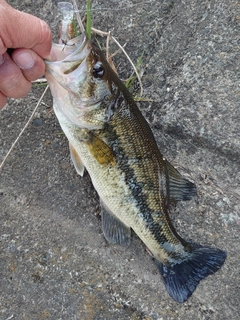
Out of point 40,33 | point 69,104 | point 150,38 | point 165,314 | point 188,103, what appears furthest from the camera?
point 150,38

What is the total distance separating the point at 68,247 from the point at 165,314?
0.78 meters

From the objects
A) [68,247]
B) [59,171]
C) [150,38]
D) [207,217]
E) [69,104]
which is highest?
[150,38]

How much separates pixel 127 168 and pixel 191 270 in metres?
0.77

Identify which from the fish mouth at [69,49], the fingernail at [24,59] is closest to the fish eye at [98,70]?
the fish mouth at [69,49]

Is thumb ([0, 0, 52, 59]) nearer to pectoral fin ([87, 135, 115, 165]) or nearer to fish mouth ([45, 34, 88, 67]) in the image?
fish mouth ([45, 34, 88, 67])

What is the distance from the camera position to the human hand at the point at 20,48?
6.38ft

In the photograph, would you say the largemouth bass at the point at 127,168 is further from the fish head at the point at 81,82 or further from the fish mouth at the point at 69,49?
the fish mouth at the point at 69,49

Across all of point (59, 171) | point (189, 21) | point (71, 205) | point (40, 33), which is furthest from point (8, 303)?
point (189, 21)

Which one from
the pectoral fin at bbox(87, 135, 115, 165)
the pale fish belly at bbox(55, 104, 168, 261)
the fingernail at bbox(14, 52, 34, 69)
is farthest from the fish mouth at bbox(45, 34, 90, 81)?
the pectoral fin at bbox(87, 135, 115, 165)

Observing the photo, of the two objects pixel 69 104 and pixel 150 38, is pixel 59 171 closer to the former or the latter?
pixel 69 104

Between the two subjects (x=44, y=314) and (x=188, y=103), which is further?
(x=188, y=103)

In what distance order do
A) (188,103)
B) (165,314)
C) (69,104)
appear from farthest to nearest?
(188,103) → (165,314) → (69,104)

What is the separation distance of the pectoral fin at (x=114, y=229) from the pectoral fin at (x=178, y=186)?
381 millimetres

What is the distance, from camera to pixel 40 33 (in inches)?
80.7
